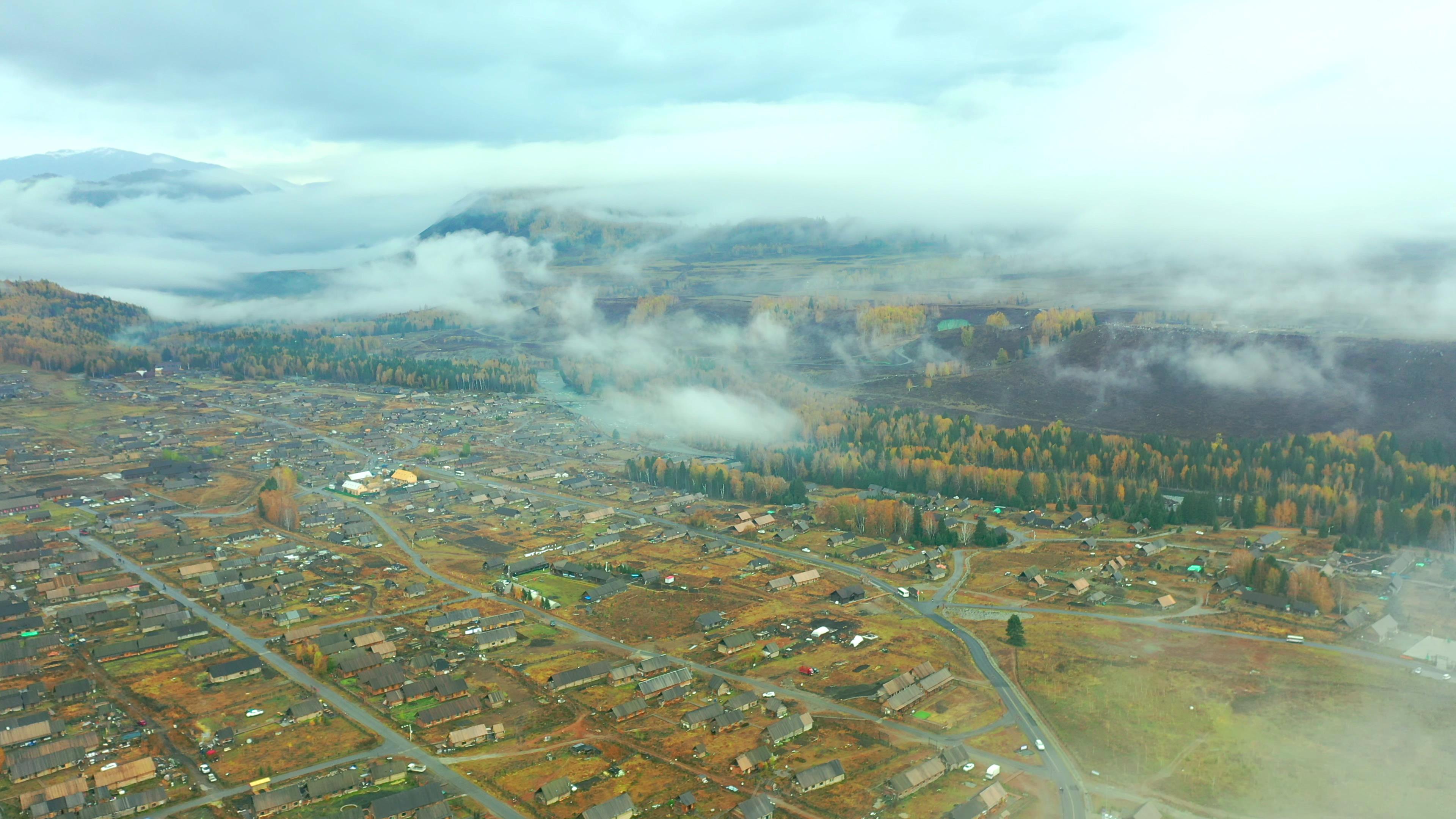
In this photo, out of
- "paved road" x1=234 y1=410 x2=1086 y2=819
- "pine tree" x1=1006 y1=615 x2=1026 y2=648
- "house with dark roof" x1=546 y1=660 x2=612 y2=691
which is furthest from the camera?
"pine tree" x1=1006 y1=615 x2=1026 y2=648

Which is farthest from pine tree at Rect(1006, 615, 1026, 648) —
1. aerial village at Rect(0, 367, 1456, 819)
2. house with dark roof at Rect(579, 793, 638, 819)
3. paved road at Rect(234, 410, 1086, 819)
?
house with dark roof at Rect(579, 793, 638, 819)

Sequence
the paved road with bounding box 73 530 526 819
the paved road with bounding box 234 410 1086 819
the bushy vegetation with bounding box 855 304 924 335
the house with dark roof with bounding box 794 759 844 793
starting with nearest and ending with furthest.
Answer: the paved road with bounding box 73 530 526 819, the house with dark roof with bounding box 794 759 844 793, the paved road with bounding box 234 410 1086 819, the bushy vegetation with bounding box 855 304 924 335

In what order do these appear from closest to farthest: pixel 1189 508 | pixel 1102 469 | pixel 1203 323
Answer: pixel 1189 508
pixel 1102 469
pixel 1203 323

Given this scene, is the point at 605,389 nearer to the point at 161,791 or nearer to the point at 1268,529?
the point at 1268,529

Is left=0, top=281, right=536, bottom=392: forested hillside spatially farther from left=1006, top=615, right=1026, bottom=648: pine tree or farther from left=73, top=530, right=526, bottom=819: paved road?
left=1006, top=615, right=1026, bottom=648: pine tree

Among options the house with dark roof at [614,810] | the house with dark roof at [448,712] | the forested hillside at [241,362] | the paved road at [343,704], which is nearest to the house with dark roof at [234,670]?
the paved road at [343,704]

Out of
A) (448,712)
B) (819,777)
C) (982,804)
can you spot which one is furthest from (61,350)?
(982,804)

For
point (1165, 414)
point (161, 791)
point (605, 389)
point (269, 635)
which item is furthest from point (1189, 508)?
point (605, 389)
